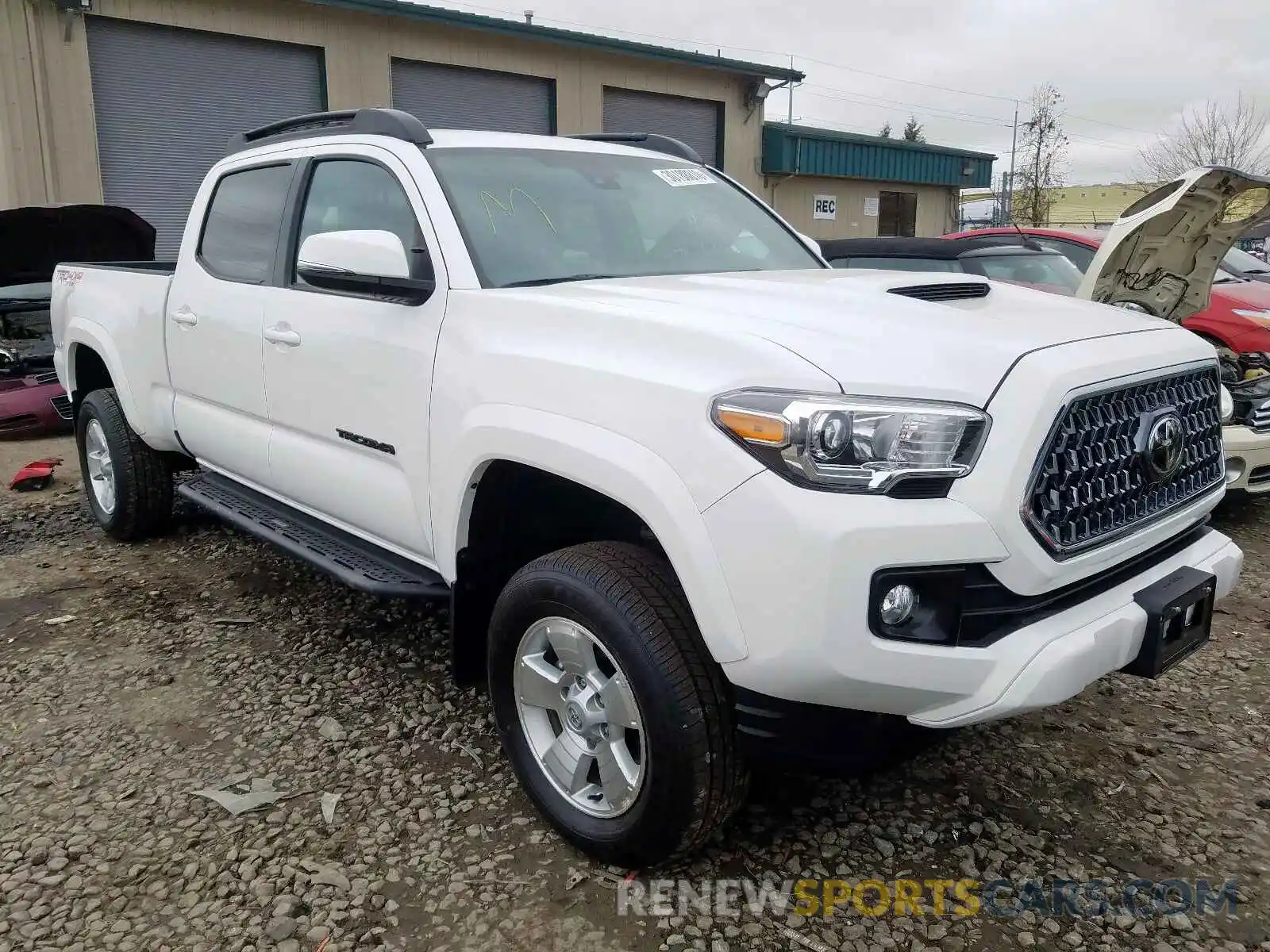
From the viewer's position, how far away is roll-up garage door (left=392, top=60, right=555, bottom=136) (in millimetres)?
14688

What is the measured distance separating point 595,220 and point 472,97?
13216mm

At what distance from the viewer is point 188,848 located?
2686 millimetres

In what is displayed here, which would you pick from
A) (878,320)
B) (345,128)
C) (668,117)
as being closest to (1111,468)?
(878,320)

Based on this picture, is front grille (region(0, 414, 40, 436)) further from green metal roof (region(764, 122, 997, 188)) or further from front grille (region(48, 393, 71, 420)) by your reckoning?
green metal roof (region(764, 122, 997, 188))

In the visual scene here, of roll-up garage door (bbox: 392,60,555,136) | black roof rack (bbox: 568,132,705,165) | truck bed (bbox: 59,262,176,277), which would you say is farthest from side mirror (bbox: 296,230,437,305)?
roll-up garage door (bbox: 392,60,555,136)

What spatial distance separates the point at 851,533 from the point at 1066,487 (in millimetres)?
562

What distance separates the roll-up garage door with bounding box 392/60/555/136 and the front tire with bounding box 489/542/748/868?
42.6 ft

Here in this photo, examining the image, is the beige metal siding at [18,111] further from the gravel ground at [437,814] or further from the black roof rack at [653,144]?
the black roof rack at [653,144]

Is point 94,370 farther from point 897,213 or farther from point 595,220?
point 897,213

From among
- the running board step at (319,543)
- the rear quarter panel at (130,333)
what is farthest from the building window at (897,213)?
the running board step at (319,543)

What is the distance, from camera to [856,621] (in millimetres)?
1992

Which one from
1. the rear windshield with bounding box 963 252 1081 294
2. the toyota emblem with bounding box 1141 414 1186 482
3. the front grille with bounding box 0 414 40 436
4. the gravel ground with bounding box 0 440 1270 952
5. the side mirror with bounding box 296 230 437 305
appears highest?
the side mirror with bounding box 296 230 437 305

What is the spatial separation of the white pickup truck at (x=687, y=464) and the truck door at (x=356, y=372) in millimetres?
14

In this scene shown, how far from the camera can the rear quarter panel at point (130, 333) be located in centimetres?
460
